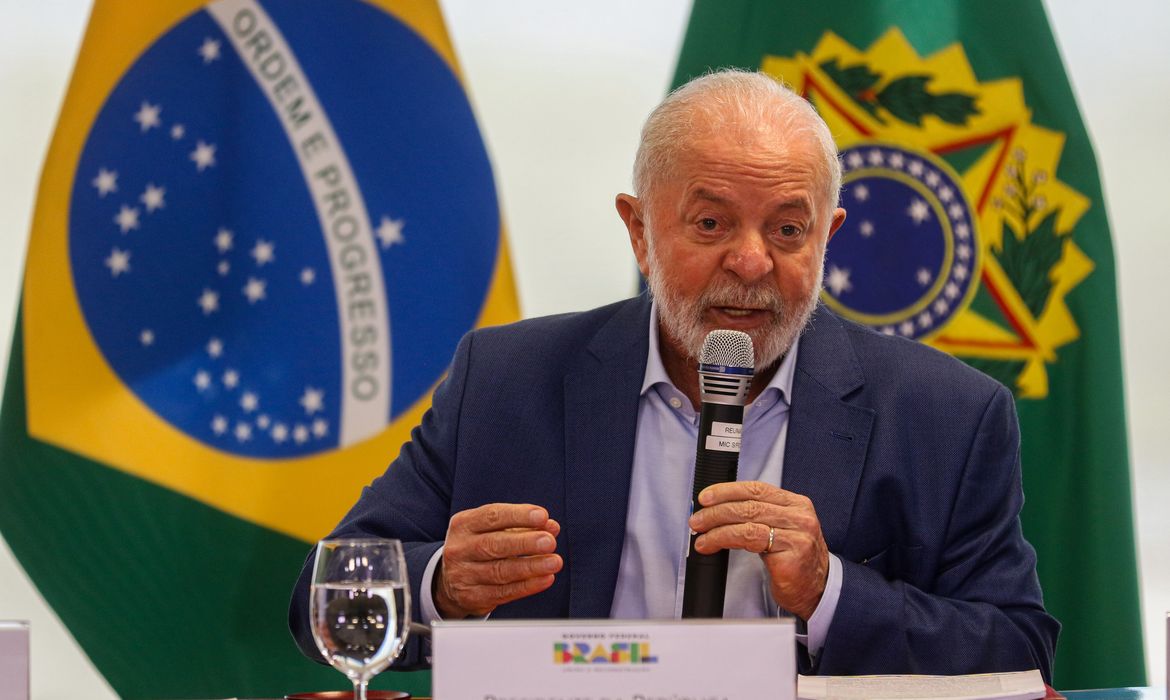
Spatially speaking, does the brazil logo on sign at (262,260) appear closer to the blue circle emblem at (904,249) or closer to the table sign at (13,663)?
the blue circle emblem at (904,249)

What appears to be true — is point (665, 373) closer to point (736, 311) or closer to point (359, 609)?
point (736, 311)

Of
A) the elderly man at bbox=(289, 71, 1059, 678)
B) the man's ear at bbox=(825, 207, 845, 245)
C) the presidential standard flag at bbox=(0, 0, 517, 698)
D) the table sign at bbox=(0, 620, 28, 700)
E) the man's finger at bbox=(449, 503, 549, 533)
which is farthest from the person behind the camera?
the presidential standard flag at bbox=(0, 0, 517, 698)

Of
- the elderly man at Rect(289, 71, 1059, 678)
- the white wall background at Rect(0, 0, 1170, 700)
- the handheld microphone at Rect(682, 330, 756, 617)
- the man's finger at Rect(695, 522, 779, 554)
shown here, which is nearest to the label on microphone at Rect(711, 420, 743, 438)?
the handheld microphone at Rect(682, 330, 756, 617)

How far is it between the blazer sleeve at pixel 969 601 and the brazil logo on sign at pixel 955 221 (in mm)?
1221

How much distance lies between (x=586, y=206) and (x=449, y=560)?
189 centimetres

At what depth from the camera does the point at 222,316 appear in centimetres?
327

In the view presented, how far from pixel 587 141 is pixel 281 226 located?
35.3 inches

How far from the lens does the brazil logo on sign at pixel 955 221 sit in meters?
3.44

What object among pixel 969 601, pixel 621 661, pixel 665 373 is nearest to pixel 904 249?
pixel 665 373

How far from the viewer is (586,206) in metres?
Result: 3.61

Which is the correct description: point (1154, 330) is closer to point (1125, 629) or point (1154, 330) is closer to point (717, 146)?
point (1125, 629)

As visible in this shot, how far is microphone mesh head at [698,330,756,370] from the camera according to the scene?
1710mm

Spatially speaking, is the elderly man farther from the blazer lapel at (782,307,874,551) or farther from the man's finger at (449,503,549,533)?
the man's finger at (449,503,549,533)

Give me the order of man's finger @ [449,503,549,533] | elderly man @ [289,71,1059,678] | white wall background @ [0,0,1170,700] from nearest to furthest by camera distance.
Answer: man's finger @ [449,503,549,533], elderly man @ [289,71,1059,678], white wall background @ [0,0,1170,700]
